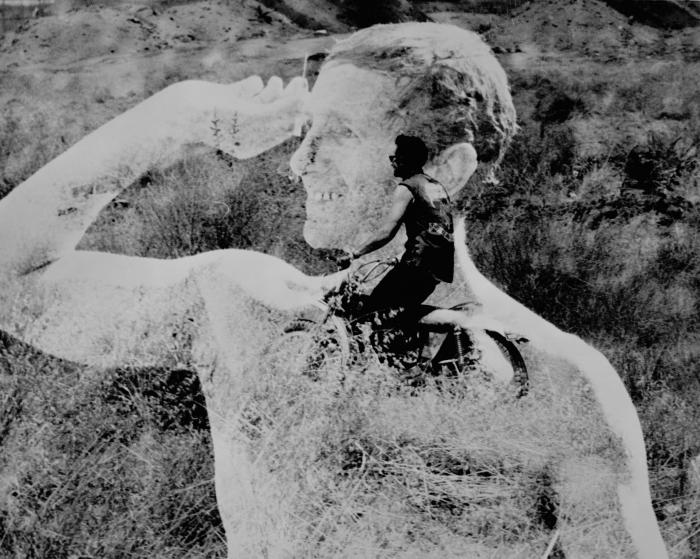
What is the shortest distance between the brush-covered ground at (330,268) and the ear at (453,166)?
194 mm

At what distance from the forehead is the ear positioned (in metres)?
0.46

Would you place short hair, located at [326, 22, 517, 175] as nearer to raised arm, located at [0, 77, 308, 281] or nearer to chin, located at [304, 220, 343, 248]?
raised arm, located at [0, 77, 308, 281]

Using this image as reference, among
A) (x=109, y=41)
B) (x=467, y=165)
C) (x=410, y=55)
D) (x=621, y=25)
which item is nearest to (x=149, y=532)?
(x=467, y=165)

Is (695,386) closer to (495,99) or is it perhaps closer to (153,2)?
(495,99)

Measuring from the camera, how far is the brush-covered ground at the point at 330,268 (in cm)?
344

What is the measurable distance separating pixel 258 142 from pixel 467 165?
1378mm

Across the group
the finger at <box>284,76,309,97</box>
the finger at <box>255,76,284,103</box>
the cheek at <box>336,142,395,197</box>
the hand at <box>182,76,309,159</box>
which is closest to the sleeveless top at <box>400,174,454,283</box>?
the cheek at <box>336,142,395,197</box>

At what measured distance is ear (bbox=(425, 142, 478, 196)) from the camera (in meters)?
4.30

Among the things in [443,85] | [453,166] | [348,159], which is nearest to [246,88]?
[348,159]

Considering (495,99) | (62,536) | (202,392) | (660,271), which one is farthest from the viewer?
(495,99)

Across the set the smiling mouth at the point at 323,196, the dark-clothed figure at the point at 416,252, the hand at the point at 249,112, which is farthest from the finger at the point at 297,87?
the dark-clothed figure at the point at 416,252

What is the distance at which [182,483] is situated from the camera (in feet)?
11.5

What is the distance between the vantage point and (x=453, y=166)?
433cm

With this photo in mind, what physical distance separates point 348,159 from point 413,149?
504mm
